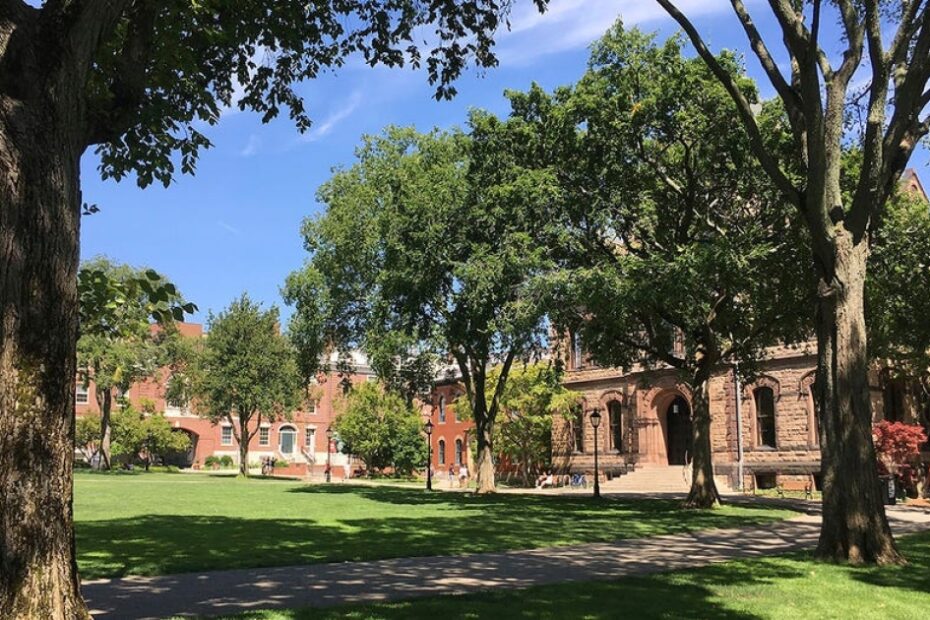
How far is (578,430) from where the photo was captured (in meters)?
47.4

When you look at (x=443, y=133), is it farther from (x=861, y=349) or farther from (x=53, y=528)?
(x=53, y=528)

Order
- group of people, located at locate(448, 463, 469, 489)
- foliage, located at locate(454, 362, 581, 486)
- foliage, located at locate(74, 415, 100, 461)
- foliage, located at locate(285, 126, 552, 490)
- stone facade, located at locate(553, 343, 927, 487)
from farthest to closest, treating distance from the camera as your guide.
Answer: foliage, located at locate(74, 415, 100, 461) < group of people, located at locate(448, 463, 469, 489) < foliage, located at locate(454, 362, 581, 486) < stone facade, located at locate(553, 343, 927, 487) < foliage, located at locate(285, 126, 552, 490)

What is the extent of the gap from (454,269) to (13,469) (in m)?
19.7

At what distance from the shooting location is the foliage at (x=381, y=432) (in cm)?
6347

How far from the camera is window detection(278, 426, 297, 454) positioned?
79250mm

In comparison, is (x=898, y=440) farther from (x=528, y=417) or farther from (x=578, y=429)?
(x=528, y=417)

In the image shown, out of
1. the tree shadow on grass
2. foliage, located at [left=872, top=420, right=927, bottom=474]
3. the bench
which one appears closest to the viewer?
the tree shadow on grass

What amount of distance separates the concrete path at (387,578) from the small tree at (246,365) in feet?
122

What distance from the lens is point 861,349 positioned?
1144cm

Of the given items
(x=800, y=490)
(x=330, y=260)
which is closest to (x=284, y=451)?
(x=330, y=260)

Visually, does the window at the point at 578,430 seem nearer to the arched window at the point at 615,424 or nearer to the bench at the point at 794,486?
the arched window at the point at 615,424

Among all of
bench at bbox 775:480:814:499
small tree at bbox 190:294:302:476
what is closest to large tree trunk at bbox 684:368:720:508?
bench at bbox 775:480:814:499

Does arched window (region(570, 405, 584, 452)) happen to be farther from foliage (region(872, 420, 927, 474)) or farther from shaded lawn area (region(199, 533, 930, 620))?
shaded lawn area (region(199, 533, 930, 620))

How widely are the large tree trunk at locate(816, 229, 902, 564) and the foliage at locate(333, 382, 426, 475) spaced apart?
51.6 metres
